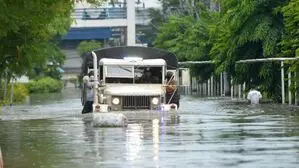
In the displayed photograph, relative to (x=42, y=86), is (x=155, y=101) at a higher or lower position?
higher

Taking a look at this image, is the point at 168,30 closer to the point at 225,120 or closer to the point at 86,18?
the point at 86,18

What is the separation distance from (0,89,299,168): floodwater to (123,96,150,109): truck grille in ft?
9.66

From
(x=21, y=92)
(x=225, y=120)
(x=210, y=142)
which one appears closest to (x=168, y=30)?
(x=21, y=92)

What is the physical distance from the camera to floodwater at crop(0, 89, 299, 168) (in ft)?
51.0

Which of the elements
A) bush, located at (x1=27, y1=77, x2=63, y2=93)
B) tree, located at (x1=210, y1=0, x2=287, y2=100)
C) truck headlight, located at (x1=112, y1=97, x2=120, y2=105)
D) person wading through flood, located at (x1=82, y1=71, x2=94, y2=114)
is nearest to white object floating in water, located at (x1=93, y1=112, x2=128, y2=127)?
truck headlight, located at (x1=112, y1=97, x2=120, y2=105)

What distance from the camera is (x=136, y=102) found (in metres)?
29.8

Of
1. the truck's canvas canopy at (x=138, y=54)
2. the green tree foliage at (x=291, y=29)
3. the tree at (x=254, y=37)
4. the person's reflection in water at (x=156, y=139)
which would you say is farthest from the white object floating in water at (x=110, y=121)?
the tree at (x=254, y=37)

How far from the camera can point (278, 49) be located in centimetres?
3928

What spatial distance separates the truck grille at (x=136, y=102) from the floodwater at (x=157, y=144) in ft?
9.66

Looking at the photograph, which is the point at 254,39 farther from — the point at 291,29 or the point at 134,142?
the point at 134,142

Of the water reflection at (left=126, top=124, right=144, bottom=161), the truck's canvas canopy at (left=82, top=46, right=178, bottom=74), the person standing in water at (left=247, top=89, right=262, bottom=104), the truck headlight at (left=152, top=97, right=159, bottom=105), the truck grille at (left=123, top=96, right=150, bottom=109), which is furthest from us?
the person standing in water at (left=247, top=89, right=262, bottom=104)

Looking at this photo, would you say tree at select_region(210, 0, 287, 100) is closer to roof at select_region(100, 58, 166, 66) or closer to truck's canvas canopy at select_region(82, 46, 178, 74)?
truck's canvas canopy at select_region(82, 46, 178, 74)

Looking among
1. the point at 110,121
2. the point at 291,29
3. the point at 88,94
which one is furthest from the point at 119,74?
the point at 110,121

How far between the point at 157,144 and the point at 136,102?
1121 centimetres
